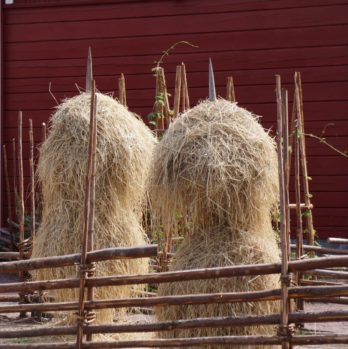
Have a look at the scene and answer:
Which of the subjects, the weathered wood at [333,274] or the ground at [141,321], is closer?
the ground at [141,321]

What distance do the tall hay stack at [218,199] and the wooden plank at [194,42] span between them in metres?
4.73

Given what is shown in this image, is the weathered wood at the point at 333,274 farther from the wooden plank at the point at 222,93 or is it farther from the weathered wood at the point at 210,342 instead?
the wooden plank at the point at 222,93

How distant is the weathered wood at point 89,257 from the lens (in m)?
3.99

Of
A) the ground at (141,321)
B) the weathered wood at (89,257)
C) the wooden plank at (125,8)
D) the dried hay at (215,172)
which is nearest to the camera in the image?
the weathered wood at (89,257)

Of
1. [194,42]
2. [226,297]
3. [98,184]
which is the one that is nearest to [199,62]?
[194,42]

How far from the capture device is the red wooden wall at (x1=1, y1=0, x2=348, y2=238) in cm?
898

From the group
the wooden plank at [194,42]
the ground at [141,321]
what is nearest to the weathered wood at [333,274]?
the ground at [141,321]

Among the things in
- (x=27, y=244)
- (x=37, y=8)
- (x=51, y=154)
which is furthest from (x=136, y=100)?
(x=51, y=154)

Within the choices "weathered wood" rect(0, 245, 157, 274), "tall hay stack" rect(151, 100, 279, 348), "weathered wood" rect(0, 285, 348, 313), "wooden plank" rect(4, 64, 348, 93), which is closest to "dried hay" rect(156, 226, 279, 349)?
"tall hay stack" rect(151, 100, 279, 348)

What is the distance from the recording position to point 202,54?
9.35 metres

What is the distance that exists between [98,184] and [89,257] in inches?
43.9

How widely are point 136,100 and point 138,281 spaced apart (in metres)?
5.62

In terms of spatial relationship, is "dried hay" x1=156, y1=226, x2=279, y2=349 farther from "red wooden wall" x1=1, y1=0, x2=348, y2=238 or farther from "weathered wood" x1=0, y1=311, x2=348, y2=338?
"red wooden wall" x1=1, y1=0, x2=348, y2=238

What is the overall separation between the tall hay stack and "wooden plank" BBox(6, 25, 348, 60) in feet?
15.5
